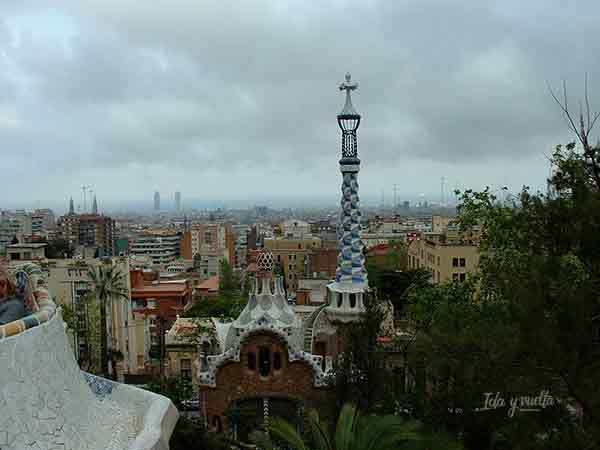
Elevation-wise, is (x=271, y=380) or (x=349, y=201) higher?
(x=349, y=201)

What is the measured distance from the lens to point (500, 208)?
51.9ft

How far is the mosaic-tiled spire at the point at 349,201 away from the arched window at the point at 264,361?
161 inches

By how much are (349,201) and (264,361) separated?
614 centimetres

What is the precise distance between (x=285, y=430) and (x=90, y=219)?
10000cm

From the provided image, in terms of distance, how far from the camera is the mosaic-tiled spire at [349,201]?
19.2 metres

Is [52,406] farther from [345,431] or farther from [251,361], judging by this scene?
[251,361]

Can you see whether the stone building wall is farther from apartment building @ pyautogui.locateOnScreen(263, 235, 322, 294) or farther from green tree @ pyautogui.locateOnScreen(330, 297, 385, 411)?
apartment building @ pyautogui.locateOnScreen(263, 235, 322, 294)

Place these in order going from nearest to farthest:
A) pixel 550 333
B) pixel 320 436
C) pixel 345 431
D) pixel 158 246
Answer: pixel 550 333 → pixel 345 431 → pixel 320 436 → pixel 158 246

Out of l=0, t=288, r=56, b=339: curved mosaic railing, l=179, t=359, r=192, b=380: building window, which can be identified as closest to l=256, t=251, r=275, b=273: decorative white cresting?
l=179, t=359, r=192, b=380: building window

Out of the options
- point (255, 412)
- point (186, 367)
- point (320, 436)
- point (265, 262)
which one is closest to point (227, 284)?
point (186, 367)

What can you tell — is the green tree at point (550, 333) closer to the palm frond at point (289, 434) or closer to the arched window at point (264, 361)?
the palm frond at point (289, 434)

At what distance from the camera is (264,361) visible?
16219mm

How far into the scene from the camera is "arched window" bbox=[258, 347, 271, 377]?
16188 mm

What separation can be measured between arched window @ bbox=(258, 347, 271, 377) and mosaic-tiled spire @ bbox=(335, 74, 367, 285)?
13.4ft
